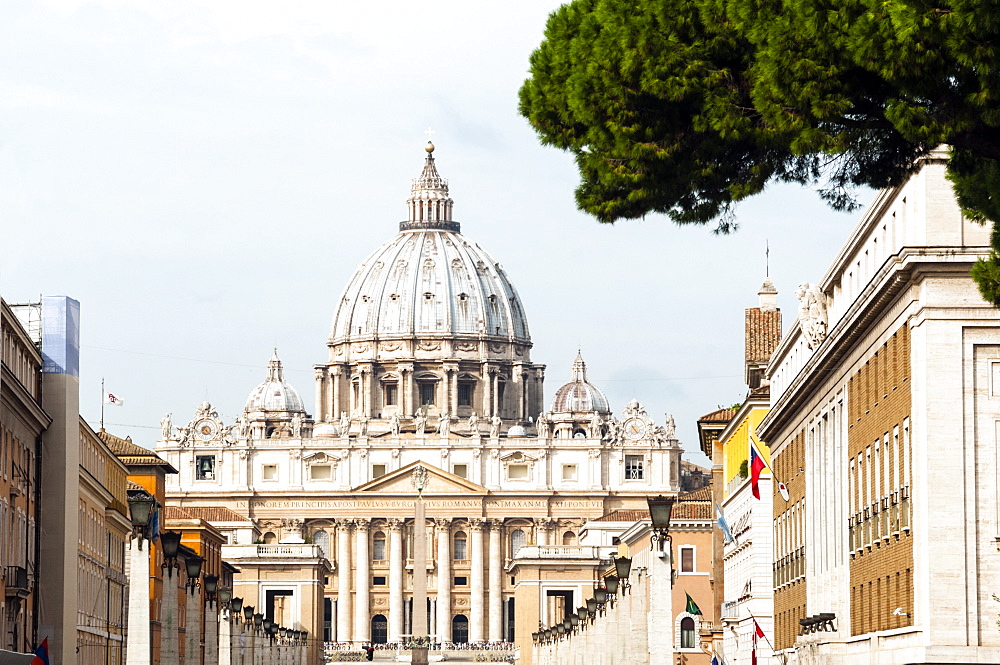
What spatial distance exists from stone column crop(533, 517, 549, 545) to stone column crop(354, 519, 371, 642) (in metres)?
13.1

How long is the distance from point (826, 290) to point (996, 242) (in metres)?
23.8

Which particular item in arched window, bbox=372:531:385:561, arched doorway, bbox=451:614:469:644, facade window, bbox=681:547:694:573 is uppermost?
A: arched window, bbox=372:531:385:561

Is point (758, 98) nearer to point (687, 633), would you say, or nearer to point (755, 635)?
point (755, 635)

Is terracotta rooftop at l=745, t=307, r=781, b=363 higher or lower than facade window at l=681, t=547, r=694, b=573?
higher

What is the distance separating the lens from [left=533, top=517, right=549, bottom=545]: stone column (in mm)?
180000

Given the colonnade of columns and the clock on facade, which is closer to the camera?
the colonnade of columns

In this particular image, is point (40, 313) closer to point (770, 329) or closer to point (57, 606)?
point (57, 606)

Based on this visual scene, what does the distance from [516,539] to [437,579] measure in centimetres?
699

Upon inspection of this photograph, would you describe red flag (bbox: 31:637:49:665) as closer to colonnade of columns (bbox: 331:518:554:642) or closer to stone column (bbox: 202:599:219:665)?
stone column (bbox: 202:599:219:665)

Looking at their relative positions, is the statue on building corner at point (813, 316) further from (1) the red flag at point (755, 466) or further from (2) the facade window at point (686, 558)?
(2) the facade window at point (686, 558)

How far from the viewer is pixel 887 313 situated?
117 feet

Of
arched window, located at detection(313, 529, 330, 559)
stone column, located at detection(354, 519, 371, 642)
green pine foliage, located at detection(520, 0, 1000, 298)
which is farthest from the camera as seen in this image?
arched window, located at detection(313, 529, 330, 559)

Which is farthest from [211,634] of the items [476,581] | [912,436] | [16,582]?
[476,581]

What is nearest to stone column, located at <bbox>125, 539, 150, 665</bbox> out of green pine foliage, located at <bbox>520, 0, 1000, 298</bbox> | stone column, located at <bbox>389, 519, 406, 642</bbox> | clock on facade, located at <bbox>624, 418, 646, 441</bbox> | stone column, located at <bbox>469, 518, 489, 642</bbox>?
green pine foliage, located at <bbox>520, 0, 1000, 298</bbox>
